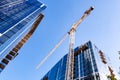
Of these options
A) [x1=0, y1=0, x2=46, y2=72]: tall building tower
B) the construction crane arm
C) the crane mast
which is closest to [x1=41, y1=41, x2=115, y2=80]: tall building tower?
the crane mast

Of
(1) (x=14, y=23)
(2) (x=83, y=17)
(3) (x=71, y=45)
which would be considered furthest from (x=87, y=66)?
(1) (x=14, y=23)

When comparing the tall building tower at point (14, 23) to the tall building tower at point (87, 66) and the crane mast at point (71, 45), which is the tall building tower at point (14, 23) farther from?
the tall building tower at point (87, 66)

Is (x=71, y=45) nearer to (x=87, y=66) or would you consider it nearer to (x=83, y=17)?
(x=87, y=66)

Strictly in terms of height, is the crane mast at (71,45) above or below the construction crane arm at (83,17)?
below

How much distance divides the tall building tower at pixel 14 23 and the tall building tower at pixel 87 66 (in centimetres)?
2808

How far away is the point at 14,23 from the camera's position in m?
70.1

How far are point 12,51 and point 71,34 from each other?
29.5m

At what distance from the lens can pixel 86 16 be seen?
10312 cm

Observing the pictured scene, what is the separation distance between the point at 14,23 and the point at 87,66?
1727 inches

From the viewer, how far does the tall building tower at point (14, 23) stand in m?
62.3

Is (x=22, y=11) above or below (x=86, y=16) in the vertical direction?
below

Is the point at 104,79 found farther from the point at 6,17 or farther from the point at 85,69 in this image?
the point at 6,17

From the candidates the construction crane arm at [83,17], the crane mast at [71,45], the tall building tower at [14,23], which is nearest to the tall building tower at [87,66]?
the crane mast at [71,45]

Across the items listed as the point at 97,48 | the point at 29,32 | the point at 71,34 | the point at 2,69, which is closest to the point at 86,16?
the point at 71,34
